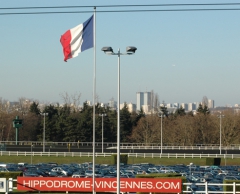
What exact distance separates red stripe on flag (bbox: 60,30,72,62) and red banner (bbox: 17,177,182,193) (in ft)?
21.8

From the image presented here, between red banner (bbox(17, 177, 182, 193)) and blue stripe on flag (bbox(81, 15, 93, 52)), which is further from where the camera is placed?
red banner (bbox(17, 177, 182, 193))

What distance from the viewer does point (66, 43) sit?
985 inches

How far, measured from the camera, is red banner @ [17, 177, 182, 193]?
27.1 meters

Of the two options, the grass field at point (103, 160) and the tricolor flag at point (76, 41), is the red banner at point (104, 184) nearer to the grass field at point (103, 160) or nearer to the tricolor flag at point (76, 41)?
the tricolor flag at point (76, 41)

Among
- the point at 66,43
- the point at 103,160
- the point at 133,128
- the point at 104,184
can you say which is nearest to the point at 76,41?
the point at 66,43

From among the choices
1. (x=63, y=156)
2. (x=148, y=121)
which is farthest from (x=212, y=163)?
(x=148, y=121)

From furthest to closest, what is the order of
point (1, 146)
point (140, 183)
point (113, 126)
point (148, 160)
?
point (113, 126) → point (1, 146) → point (148, 160) → point (140, 183)

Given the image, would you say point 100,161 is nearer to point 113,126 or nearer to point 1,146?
point 1,146

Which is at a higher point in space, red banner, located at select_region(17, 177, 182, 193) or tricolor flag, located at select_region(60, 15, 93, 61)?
tricolor flag, located at select_region(60, 15, 93, 61)

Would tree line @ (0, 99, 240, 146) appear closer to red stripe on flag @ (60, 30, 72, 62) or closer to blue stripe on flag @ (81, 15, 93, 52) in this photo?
blue stripe on flag @ (81, 15, 93, 52)

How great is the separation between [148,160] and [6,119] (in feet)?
155

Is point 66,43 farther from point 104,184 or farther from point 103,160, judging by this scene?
point 103,160

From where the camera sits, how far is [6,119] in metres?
104

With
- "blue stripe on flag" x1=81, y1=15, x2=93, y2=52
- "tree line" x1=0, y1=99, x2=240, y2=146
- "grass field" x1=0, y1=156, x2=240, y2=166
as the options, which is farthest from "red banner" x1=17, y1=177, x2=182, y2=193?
"tree line" x1=0, y1=99, x2=240, y2=146
